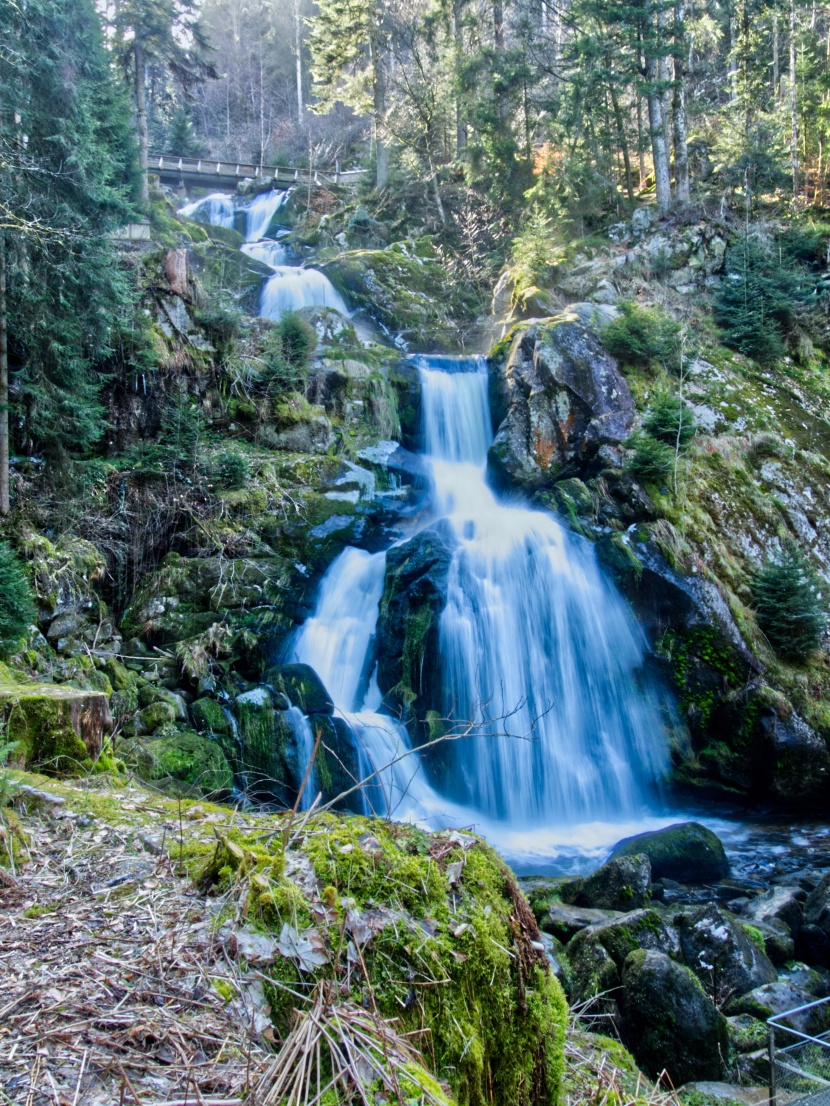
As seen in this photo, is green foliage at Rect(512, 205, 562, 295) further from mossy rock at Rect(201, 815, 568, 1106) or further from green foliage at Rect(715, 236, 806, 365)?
mossy rock at Rect(201, 815, 568, 1106)

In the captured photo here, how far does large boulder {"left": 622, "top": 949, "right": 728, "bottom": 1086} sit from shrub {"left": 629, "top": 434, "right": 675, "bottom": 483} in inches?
369

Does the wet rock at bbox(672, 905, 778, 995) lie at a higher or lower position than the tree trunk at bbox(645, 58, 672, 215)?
→ lower

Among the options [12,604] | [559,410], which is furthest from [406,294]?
[12,604]

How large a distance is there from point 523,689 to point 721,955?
5108 mm

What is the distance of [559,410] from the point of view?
1408 centimetres

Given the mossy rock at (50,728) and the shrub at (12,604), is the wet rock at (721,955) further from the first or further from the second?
the shrub at (12,604)

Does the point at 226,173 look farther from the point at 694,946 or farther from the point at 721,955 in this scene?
the point at 721,955

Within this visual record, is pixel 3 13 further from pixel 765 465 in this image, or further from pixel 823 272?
pixel 823 272

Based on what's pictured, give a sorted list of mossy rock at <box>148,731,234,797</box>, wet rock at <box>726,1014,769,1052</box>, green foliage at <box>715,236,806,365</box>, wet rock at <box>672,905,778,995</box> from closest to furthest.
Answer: wet rock at <box>726,1014,769,1052</box> → wet rock at <box>672,905,778,995</box> → mossy rock at <box>148,731,234,797</box> → green foliage at <box>715,236,806,365</box>

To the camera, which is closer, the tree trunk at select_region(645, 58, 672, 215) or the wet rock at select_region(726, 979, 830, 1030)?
the wet rock at select_region(726, 979, 830, 1030)

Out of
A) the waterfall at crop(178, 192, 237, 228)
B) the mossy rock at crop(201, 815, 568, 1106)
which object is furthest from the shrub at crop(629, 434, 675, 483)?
the waterfall at crop(178, 192, 237, 228)

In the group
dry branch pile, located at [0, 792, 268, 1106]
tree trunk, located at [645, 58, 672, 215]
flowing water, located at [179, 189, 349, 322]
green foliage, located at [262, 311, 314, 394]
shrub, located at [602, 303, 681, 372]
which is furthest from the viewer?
tree trunk, located at [645, 58, 672, 215]

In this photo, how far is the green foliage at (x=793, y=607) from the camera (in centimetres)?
1098

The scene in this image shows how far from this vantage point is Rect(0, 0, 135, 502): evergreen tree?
905 centimetres
